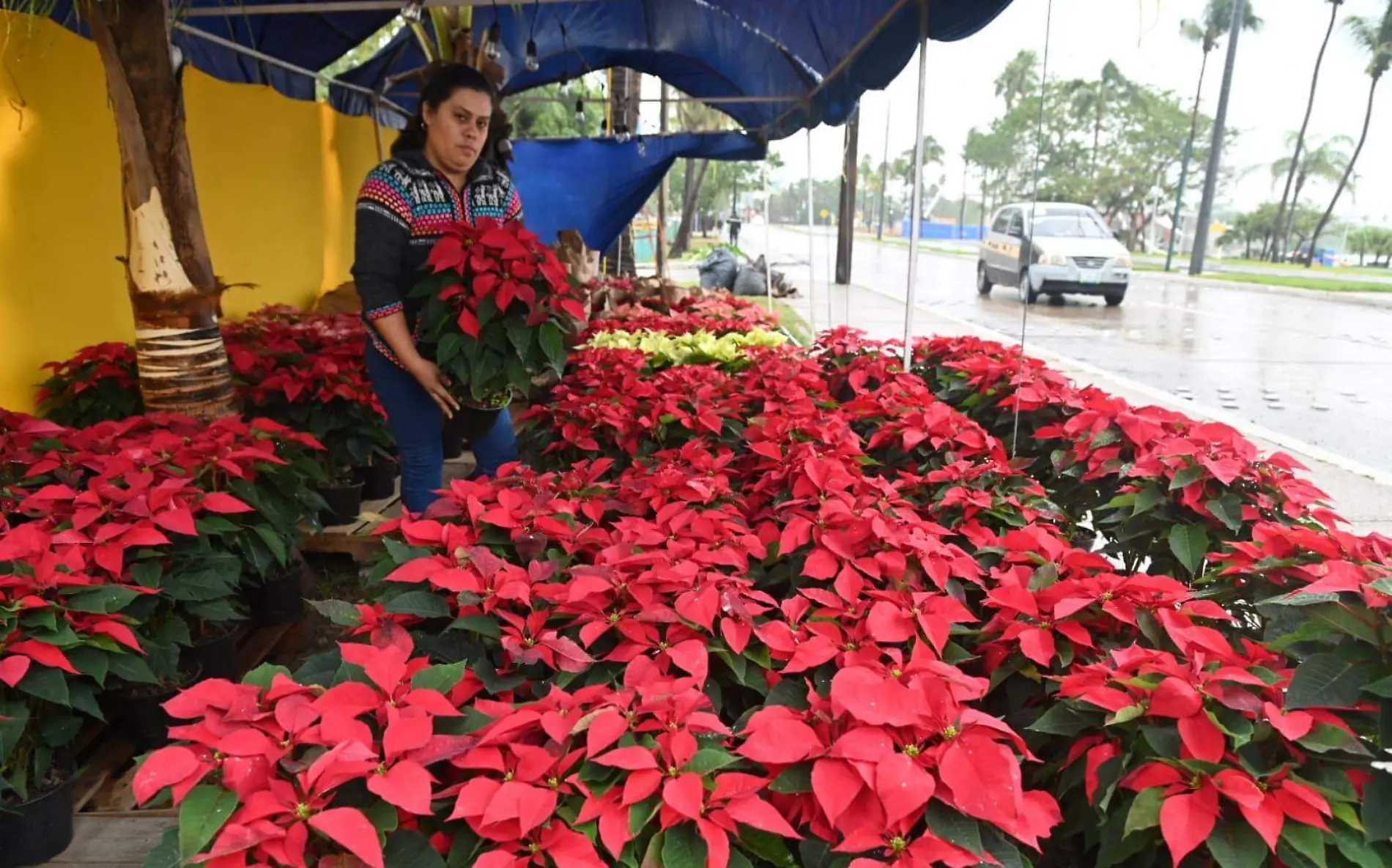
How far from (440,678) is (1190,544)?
1640 mm

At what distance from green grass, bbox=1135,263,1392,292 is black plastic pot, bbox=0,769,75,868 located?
20.1 metres

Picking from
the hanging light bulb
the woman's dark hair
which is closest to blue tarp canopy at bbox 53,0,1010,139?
the hanging light bulb

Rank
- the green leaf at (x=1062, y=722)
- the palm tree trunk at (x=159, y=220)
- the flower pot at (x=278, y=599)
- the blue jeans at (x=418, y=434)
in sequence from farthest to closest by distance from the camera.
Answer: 1. the flower pot at (x=278, y=599)
2. the palm tree trunk at (x=159, y=220)
3. the blue jeans at (x=418, y=434)
4. the green leaf at (x=1062, y=722)

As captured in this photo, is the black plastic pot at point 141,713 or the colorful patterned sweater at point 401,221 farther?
the colorful patterned sweater at point 401,221

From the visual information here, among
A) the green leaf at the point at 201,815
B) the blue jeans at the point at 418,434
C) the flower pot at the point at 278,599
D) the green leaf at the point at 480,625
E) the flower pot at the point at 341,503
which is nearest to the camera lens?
the green leaf at the point at 201,815

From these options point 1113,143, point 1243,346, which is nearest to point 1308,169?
point 1113,143

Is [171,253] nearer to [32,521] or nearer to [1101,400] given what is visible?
[32,521]

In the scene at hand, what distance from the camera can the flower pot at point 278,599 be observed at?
9.30 feet

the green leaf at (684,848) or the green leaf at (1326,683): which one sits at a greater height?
the green leaf at (1326,683)

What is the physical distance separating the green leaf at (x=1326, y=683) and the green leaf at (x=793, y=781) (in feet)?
2.22

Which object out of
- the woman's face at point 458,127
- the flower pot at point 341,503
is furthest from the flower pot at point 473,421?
the flower pot at point 341,503

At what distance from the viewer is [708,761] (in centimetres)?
106

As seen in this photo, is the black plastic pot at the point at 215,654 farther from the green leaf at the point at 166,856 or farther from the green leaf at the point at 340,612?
the green leaf at the point at 166,856

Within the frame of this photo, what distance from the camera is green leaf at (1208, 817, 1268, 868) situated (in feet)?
3.31
